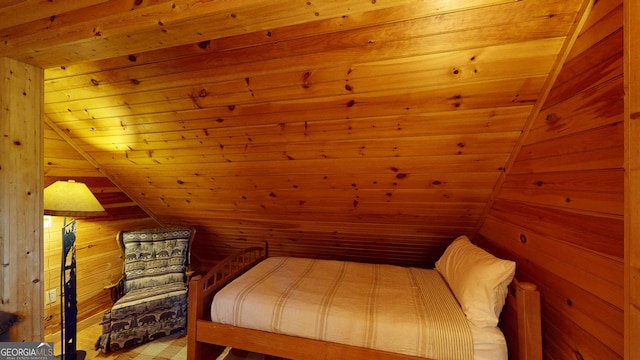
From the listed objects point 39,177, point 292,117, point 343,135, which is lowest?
point 39,177

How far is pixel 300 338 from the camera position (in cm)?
154

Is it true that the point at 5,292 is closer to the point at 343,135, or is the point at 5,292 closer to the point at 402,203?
the point at 343,135

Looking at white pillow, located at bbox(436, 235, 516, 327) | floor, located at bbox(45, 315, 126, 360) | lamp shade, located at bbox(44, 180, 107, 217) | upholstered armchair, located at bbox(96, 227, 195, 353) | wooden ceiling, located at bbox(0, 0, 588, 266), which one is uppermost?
wooden ceiling, located at bbox(0, 0, 588, 266)

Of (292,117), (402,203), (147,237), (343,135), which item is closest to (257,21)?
(292,117)

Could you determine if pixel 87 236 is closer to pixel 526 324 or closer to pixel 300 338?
pixel 300 338

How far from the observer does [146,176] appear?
2.63 meters

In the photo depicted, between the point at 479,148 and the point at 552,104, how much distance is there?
45 cm

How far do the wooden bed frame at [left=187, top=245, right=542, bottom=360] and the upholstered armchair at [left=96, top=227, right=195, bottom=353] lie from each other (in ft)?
2.69

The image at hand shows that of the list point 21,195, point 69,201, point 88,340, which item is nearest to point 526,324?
point 21,195

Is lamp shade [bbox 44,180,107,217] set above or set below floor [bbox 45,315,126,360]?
above

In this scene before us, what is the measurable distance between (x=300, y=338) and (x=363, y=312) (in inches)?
16.4

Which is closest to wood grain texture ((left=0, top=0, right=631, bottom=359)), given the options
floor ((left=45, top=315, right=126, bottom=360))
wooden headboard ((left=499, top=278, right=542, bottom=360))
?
wooden headboard ((left=499, top=278, right=542, bottom=360))

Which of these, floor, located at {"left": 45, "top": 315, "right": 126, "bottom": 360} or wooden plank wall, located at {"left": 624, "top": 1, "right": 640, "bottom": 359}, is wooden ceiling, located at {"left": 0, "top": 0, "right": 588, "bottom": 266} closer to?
wooden plank wall, located at {"left": 624, "top": 1, "right": 640, "bottom": 359}

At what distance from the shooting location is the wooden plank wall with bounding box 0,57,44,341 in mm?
1355
